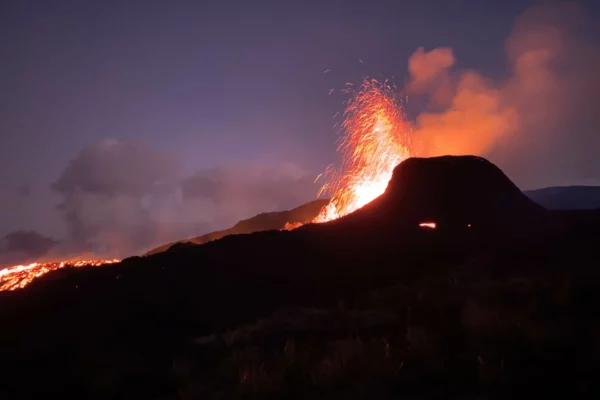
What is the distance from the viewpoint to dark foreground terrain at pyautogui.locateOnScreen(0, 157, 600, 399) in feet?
30.9

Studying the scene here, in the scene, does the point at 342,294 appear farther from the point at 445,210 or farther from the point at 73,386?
the point at 73,386

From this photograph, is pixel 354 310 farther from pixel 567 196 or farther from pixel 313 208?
pixel 567 196

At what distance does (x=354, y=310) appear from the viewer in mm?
17062

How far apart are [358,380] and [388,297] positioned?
29.2 feet

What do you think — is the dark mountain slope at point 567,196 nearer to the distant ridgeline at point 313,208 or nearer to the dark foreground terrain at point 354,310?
the distant ridgeline at point 313,208

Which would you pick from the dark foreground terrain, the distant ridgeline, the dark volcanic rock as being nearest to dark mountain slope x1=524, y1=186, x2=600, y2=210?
the distant ridgeline

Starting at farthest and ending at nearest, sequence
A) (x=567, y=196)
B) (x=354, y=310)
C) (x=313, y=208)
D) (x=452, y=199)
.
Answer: (x=567, y=196) → (x=313, y=208) → (x=452, y=199) → (x=354, y=310)

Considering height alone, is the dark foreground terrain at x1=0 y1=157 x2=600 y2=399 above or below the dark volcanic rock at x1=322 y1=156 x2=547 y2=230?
below

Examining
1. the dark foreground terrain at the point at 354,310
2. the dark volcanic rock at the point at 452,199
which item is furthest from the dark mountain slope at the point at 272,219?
the dark foreground terrain at the point at 354,310

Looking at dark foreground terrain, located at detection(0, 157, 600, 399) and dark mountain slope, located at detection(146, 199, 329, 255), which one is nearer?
dark foreground terrain, located at detection(0, 157, 600, 399)

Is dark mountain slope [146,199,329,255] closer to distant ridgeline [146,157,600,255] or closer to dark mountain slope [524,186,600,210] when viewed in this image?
distant ridgeline [146,157,600,255]

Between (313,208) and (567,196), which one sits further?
(567,196)

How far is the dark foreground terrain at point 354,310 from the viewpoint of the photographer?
9406 mm

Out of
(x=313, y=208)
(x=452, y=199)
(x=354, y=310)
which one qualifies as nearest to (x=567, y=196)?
(x=313, y=208)
